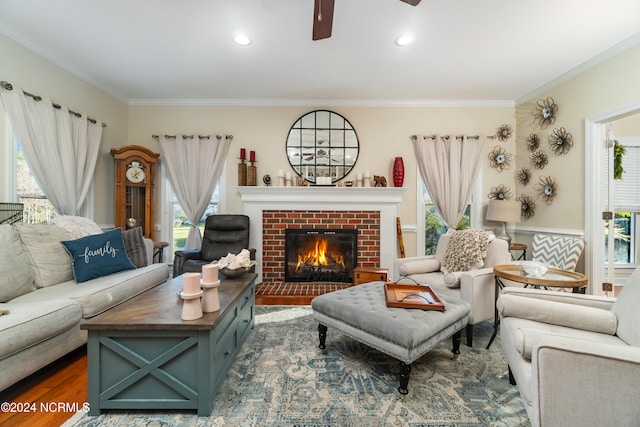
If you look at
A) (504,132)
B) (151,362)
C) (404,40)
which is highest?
(404,40)

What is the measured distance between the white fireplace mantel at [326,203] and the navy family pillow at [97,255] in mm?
1435

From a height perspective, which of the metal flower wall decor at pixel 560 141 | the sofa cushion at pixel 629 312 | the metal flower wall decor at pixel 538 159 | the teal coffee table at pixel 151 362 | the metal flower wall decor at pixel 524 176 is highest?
the metal flower wall decor at pixel 560 141

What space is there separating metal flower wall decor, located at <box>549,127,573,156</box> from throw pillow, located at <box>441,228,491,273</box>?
1636 millimetres

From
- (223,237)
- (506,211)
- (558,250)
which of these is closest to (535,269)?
(558,250)

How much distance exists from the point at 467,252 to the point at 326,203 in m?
1.78

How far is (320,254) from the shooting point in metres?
3.47

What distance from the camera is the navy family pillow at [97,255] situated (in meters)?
2.06

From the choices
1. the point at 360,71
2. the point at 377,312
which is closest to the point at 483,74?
the point at 360,71

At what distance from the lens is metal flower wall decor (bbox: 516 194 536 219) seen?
333cm

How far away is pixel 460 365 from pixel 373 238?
189 centimetres

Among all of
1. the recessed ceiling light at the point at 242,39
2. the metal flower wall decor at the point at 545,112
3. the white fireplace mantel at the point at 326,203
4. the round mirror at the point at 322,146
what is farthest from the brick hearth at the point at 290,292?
the metal flower wall decor at the point at 545,112

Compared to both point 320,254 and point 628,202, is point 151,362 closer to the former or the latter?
point 320,254

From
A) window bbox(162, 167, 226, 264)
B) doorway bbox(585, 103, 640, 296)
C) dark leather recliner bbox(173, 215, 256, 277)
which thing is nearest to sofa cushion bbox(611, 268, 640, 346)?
doorway bbox(585, 103, 640, 296)

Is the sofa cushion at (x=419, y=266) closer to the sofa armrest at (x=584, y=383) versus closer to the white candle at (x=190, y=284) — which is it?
the sofa armrest at (x=584, y=383)
